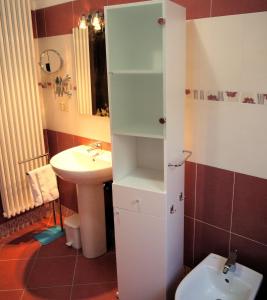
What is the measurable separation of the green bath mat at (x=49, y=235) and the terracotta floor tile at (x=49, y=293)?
0.59m

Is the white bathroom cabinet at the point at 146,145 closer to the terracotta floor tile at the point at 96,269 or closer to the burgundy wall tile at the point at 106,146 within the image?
the terracotta floor tile at the point at 96,269

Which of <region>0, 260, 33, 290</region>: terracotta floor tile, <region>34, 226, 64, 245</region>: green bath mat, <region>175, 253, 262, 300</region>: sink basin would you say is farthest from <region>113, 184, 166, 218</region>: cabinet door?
<region>34, 226, 64, 245</region>: green bath mat

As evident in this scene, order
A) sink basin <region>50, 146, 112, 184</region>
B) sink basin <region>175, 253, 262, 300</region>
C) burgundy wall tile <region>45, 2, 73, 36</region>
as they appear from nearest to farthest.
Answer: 1. sink basin <region>175, 253, 262, 300</region>
2. sink basin <region>50, 146, 112, 184</region>
3. burgundy wall tile <region>45, 2, 73, 36</region>

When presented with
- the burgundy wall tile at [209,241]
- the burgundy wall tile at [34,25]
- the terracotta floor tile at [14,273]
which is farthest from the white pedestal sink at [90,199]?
the burgundy wall tile at [34,25]

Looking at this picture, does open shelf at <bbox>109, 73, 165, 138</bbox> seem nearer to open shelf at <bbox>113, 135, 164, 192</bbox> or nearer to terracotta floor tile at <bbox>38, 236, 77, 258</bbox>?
open shelf at <bbox>113, 135, 164, 192</bbox>

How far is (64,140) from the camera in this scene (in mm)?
2955

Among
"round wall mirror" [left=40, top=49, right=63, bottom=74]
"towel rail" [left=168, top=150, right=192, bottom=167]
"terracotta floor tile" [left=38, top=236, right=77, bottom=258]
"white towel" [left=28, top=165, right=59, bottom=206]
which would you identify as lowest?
"terracotta floor tile" [left=38, top=236, right=77, bottom=258]

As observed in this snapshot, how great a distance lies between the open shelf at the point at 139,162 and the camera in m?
1.85

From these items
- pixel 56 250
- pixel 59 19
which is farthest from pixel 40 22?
pixel 56 250

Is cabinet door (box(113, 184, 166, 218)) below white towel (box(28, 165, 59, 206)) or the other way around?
the other way around

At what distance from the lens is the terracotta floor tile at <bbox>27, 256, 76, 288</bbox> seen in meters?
2.35

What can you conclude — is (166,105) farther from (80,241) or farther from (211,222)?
(80,241)

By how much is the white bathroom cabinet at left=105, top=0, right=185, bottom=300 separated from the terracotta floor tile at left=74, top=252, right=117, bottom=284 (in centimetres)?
36

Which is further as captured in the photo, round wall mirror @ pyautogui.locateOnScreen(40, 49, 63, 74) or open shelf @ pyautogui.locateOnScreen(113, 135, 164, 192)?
round wall mirror @ pyautogui.locateOnScreen(40, 49, 63, 74)
